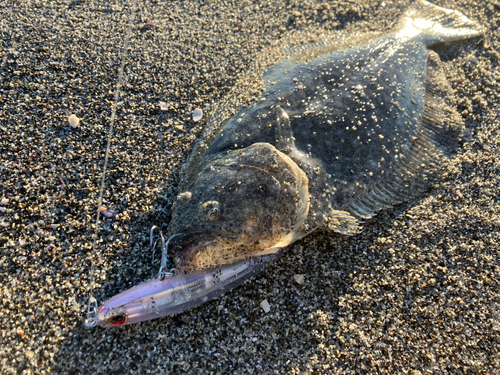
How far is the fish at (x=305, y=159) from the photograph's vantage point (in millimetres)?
2484

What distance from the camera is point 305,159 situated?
3.02 metres

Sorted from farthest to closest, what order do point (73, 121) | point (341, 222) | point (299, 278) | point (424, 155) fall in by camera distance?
point (424, 155) < point (73, 121) < point (341, 222) < point (299, 278)

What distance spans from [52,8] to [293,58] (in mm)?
3083

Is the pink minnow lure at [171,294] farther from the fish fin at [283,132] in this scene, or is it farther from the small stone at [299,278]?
the fish fin at [283,132]

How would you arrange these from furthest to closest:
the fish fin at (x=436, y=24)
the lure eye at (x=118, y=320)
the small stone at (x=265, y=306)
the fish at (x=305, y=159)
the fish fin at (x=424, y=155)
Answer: the fish fin at (x=436, y=24)
the fish fin at (x=424, y=155)
the small stone at (x=265, y=306)
the fish at (x=305, y=159)
the lure eye at (x=118, y=320)

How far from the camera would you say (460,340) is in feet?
8.49

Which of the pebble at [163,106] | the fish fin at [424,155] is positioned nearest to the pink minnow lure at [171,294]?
the fish fin at [424,155]

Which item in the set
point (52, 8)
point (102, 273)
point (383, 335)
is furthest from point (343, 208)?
point (52, 8)

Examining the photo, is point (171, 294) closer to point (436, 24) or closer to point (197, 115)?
point (197, 115)

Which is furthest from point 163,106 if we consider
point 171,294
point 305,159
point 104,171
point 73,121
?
point 171,294

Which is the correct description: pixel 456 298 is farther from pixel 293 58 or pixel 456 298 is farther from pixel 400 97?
pixel 293 58

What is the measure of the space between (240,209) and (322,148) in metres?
1.09

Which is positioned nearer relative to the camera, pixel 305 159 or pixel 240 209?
pixel 240 209

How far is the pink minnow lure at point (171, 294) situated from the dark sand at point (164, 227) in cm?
11
